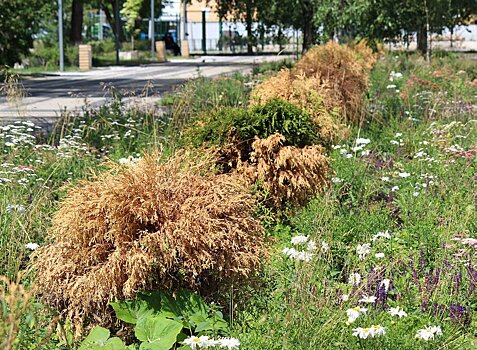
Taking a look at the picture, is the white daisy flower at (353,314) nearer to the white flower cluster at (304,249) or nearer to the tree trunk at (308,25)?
the white flower cluster at (304,249)

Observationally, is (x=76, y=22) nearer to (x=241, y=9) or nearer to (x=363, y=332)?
(x=241, y=9)

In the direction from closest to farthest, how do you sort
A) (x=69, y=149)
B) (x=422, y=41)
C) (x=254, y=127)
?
(x=254, y=127) → (x=69, y=149) → (x=422, y=41)

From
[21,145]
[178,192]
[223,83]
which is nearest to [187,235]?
[178,192]

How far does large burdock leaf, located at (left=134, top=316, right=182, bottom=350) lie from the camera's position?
372 cm

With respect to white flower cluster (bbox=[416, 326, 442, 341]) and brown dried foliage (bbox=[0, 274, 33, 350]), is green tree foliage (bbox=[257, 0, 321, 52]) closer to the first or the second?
white flower cluster (bbox=[416, 326, 442, 341])

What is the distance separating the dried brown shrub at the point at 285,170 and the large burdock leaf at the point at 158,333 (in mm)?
2422

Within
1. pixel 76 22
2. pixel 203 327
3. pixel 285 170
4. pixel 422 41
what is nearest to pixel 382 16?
pixel 422 41

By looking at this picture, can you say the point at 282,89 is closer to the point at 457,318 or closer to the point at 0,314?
the point at 457,318

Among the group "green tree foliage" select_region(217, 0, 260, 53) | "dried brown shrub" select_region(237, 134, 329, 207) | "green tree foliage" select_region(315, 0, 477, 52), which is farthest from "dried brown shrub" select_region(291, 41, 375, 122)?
"green tree foliage" select_region(217, 0, 260, 53)

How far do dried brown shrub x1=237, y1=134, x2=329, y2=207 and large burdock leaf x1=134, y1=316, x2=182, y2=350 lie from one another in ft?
7.95

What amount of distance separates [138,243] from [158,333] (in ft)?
1.84

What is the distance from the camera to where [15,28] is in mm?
30609

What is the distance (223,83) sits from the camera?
589 inches

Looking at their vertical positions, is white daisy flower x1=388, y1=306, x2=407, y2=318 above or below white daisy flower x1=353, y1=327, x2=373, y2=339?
below
